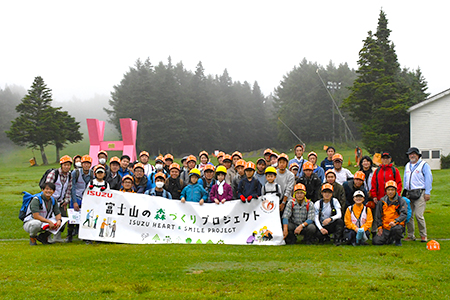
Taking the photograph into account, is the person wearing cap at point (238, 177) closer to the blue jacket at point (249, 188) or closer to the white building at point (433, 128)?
the blue jacket at point (249, 188)

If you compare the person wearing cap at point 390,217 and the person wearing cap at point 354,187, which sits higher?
the person wearing cap at point 354,187

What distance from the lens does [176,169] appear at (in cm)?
964

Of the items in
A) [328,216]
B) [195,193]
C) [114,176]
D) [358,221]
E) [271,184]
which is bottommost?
[358,221]

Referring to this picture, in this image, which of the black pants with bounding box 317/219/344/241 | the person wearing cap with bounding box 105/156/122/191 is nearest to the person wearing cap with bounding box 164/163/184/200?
the person wearing cap with bounding box 105/156/122/191

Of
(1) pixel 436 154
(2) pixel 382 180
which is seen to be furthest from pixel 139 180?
(1) pixel 436 154

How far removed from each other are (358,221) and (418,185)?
5.67 feet

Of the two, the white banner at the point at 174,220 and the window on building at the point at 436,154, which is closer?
the white banner at the point at 174,220

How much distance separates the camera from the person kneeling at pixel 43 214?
810 centimetres

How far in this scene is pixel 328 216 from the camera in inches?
335

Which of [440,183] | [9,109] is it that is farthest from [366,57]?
[9,109]

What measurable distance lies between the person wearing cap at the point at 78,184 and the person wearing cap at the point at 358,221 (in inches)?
248

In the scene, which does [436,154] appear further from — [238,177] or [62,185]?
[62,185]

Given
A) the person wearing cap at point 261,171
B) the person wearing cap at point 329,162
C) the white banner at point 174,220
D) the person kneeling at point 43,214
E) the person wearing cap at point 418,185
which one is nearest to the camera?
the person kneeling at point 43,214

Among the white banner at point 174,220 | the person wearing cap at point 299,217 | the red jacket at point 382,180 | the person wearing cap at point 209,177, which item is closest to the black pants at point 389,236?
the red jacket at point 382,180
